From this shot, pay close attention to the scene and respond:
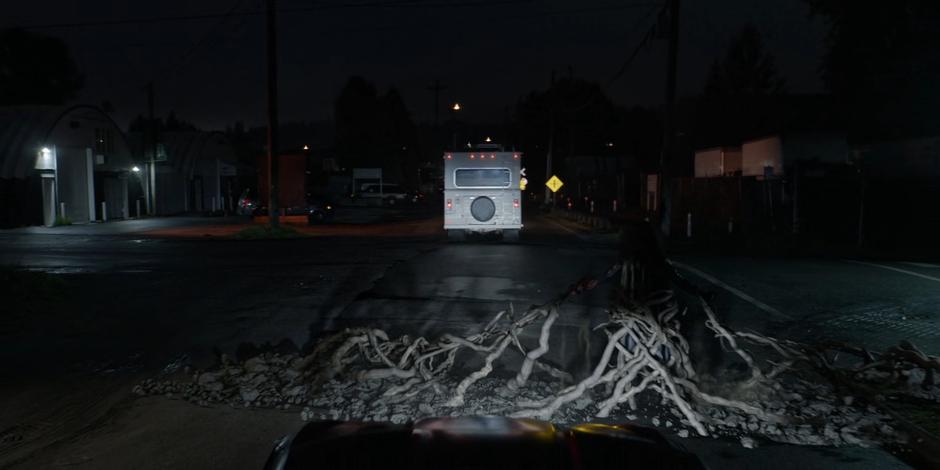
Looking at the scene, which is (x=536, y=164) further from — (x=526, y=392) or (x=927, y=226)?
(x=526, y=392)

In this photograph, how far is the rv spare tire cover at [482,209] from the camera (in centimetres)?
2653

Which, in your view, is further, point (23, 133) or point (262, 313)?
point (23, 133)

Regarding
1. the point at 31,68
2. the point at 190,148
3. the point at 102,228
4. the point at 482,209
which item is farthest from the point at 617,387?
the point at 31,68

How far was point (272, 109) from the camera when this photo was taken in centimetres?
3055

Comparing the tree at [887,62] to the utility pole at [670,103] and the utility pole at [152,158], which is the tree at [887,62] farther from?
the utility pole at [152,158]

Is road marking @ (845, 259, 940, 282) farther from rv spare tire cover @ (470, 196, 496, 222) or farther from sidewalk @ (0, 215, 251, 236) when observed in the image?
sidewalk @ (0, 215, 251, 236)

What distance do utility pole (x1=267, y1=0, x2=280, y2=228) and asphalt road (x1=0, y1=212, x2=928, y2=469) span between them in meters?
5.16

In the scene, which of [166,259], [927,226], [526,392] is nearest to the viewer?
[526,392]

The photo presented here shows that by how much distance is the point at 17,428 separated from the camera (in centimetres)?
684

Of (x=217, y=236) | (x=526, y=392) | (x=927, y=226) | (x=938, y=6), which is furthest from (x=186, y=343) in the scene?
(x=938, y=6)

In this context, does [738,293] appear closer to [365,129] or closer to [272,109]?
[272,109]

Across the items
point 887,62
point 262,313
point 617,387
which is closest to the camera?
point 617,387

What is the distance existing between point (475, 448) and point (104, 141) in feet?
152

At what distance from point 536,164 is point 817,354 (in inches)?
4126
